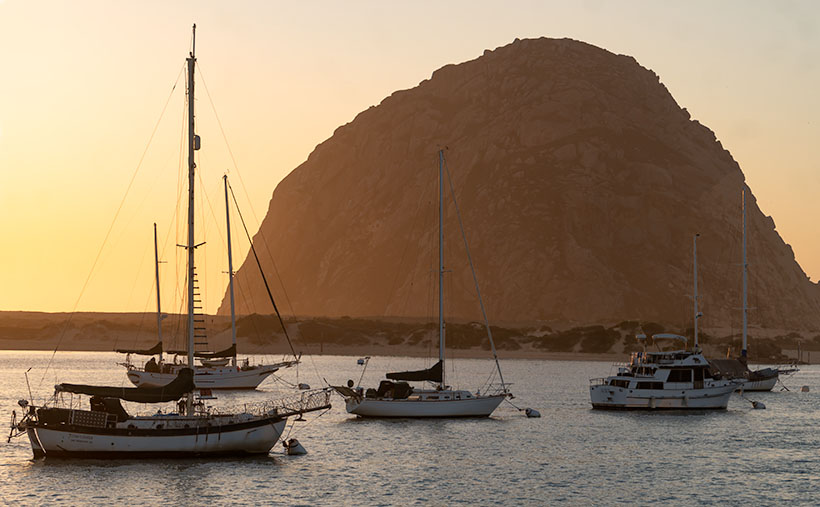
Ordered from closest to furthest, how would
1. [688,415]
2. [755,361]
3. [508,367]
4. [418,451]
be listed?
[418,451] → [688,415] → [508,367] → [755,361]

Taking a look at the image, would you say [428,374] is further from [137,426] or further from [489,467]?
[137,426]

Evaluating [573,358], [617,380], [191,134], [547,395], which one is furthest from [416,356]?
[191,134]

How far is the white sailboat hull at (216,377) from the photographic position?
95.1 meters

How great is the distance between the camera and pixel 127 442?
163 feet

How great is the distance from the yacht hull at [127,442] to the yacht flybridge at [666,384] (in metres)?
39.3

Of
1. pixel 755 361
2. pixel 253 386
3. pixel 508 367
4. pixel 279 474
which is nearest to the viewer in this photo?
pixel 279 474

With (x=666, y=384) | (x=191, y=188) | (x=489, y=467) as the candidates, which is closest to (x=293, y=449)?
(x=489, y=467)

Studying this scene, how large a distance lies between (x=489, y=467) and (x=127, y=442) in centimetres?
1839

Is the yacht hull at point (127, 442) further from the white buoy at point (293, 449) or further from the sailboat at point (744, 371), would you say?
the sailboat at point (744, 371)

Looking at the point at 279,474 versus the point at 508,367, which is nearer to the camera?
the point at 279,474

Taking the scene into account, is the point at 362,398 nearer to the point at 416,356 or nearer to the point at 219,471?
the point at 219,471

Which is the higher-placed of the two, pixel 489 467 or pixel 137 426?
pixel 137 426

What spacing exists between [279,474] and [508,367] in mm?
112371

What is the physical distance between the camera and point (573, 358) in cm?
18600
